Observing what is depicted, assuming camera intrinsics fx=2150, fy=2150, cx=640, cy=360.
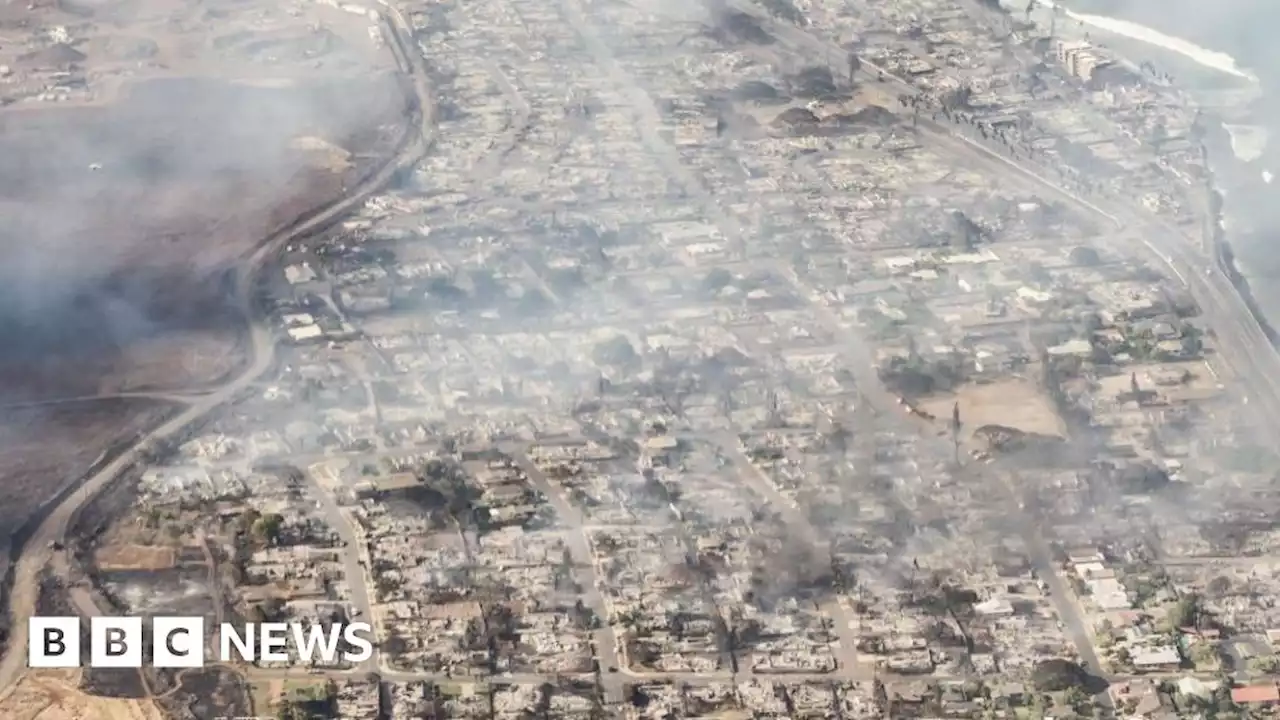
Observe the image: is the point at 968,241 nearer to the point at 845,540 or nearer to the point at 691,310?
the point at 691,310

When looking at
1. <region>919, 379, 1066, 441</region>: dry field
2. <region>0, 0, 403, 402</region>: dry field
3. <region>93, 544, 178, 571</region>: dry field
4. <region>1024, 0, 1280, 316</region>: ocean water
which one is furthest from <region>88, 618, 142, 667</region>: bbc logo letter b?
<region>1024, 0, 1280, 316</region>: ocean water

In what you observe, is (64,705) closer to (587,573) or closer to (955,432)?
(587,573)

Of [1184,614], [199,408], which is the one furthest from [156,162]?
[1184,614]

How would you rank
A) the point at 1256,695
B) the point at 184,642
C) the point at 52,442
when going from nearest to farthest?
the point at 1256,695 < the point at 184,642 < the point at 52,442

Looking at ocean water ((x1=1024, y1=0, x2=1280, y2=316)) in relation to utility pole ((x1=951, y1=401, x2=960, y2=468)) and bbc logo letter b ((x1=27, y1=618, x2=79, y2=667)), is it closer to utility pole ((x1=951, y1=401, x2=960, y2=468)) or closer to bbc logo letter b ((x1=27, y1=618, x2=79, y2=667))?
utility pole ((x1=951, y1=401, x2=960, y2=468))

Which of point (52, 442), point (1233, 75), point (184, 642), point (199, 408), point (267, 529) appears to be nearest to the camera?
point (184, 642)

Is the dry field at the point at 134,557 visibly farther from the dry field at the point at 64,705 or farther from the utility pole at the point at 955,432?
the utility pole at the point at 955,432

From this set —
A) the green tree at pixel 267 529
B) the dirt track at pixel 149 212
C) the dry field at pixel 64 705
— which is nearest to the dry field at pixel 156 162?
the dirt track at pixel 149 212
